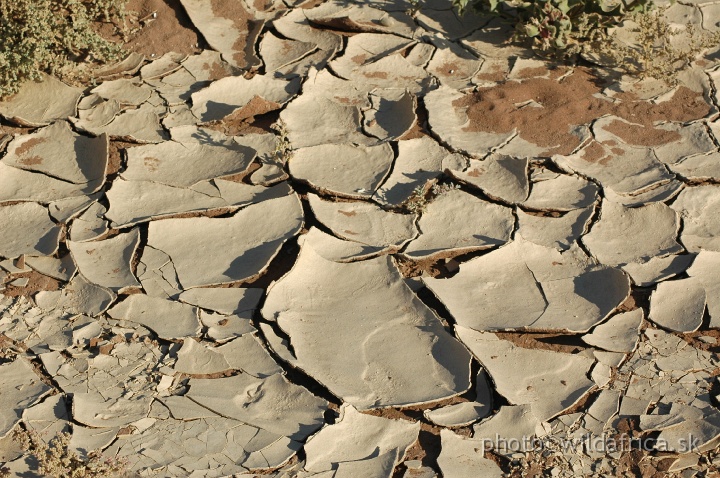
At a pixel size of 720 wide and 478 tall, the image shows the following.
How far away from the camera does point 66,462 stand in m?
2.91

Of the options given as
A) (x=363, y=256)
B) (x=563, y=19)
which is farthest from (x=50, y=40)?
(x=563, y=19)

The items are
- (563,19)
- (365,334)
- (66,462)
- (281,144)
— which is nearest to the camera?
(66,462)

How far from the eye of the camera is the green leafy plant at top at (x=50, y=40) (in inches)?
167

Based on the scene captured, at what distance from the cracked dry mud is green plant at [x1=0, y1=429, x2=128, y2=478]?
0.15ft

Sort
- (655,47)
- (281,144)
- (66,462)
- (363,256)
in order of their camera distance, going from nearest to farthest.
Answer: (66,462)
(363,256)
(281,144)
(655,47)

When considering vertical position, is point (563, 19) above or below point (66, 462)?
above

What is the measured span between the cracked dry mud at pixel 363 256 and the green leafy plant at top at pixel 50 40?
10 cm

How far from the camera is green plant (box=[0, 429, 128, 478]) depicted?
289cm

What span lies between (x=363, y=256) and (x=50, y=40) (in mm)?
1950

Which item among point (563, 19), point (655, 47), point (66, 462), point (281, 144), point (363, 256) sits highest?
point (563, 19)

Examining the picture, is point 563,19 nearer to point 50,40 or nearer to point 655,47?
point 655,47

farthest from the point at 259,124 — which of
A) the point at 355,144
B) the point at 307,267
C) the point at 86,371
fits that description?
the point at 86,371

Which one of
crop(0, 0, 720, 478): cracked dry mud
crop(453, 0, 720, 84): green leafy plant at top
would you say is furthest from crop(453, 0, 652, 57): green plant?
crop(0, 0, 720, 478): cracked dry mud

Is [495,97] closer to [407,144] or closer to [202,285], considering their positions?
[407,144]
